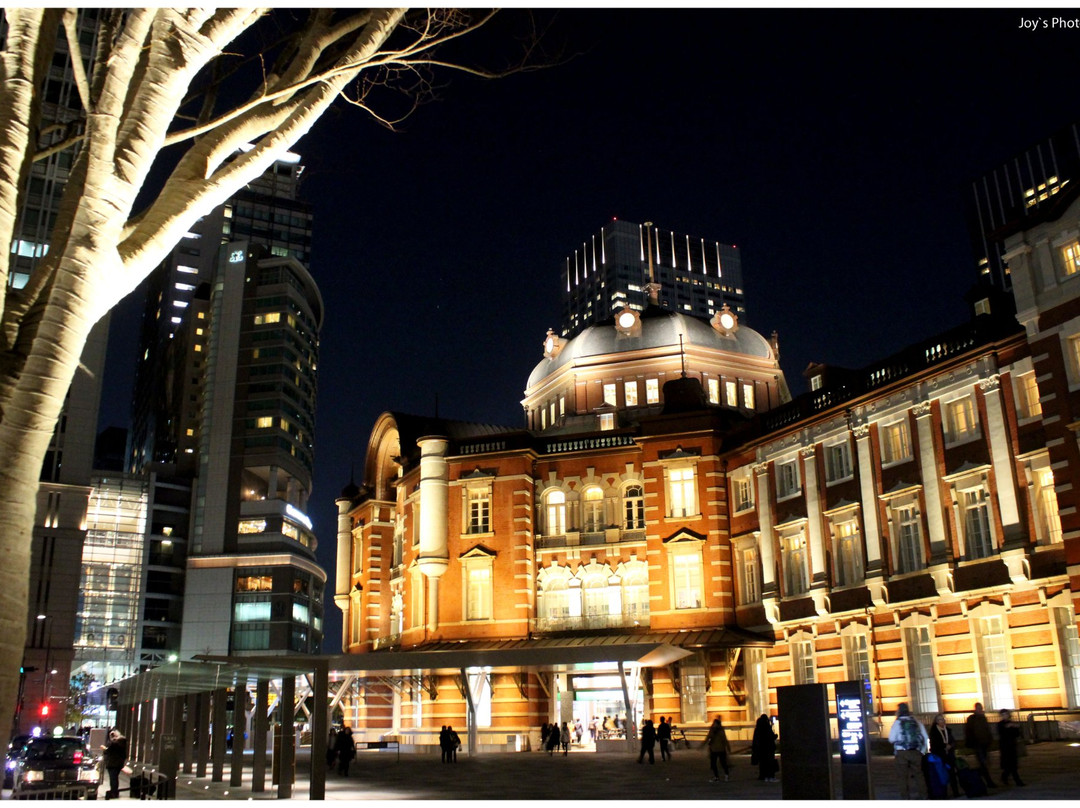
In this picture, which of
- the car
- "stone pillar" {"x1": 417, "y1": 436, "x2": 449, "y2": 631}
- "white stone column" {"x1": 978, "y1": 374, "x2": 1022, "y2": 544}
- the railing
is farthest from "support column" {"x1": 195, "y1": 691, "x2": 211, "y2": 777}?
"white stone column" {"x1": 978, "y1": 374, "x2": 1022, "y2": 544}

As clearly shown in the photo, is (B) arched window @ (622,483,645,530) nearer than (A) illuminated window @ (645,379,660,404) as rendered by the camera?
Yes

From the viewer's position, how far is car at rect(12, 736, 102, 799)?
22.3 meters

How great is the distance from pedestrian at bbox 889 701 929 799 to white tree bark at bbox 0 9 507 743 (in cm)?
1372

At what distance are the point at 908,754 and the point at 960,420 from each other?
53.6 feet

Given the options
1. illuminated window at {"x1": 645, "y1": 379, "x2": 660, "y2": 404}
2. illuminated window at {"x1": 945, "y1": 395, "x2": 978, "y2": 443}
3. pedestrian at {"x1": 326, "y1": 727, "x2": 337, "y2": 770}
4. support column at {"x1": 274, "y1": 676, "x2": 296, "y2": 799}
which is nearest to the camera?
support column at {"x1": 274, "y1": 676, "x2": 296, "y2": 799}

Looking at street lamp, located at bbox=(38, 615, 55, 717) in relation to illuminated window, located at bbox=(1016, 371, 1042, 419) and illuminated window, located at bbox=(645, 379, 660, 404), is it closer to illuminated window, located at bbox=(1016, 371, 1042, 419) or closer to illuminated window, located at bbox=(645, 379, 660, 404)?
illuminated window, located at bbox=(645, 379, 660, 404)

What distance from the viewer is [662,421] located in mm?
41625

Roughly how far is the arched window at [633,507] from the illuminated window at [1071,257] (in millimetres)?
19671

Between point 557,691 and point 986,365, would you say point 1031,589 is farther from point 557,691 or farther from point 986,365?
point 557,691

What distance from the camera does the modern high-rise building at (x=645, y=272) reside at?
156 metres

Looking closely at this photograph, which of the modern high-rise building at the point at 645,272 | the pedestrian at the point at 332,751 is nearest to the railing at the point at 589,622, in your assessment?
the pedestrian at the point at 332,751

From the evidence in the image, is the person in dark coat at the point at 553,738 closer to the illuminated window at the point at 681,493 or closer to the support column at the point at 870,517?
the illuminated window at the point at 681,493

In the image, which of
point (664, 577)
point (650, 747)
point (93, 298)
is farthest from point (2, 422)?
point (664, 577)

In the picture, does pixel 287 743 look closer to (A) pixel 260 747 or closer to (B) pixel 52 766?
(A) pixel 260 747
